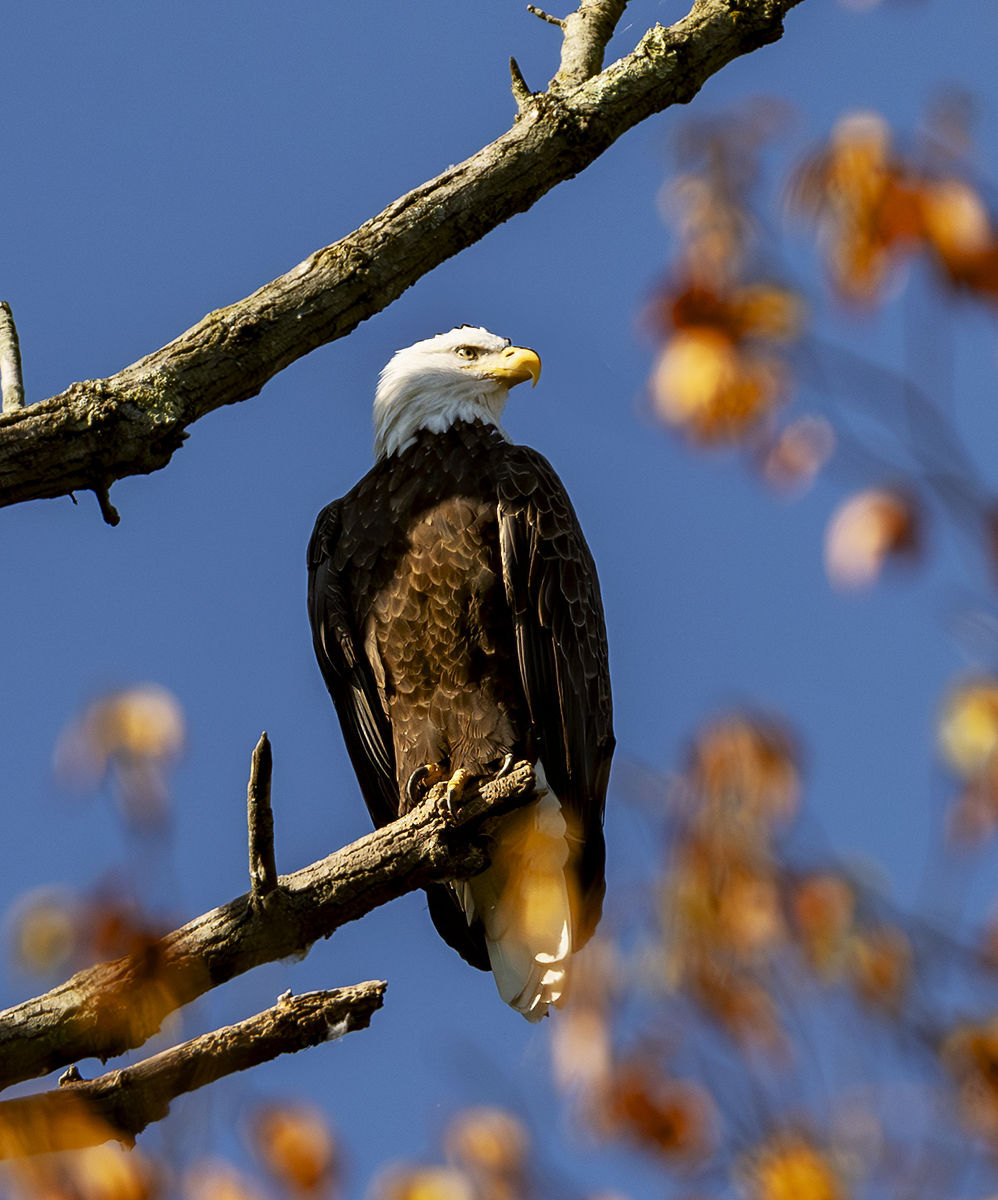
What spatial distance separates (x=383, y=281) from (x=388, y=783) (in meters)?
1.89

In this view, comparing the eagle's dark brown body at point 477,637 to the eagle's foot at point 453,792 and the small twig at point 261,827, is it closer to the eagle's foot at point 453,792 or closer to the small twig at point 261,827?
the eagle's foot at point 453,792

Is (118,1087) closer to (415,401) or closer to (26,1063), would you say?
(26,1063)

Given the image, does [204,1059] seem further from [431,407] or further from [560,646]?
[431,407]

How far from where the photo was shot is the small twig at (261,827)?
123 inches

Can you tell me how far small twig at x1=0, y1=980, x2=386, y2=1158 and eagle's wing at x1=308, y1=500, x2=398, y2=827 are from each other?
1.67 meters

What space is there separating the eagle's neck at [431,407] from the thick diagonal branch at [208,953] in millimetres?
1984

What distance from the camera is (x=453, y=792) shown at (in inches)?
156

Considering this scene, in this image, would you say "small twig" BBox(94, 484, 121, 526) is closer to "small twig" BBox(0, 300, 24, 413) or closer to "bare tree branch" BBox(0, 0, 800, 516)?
"bare tree branch" BBox(0, 0, 800, 516)

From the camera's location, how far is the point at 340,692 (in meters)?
4.84

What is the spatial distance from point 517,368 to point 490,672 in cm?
145

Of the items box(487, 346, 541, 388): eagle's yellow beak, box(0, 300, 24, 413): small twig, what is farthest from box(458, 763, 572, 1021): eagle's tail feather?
box(0, 300, 24, 413): small twig

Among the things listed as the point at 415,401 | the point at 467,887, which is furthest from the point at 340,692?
the point at 415,401

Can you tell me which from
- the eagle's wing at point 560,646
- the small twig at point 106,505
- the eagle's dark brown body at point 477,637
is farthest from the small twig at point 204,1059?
the eagle's wing at point 560,646

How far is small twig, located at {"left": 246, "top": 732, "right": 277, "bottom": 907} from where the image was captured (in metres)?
3.12
